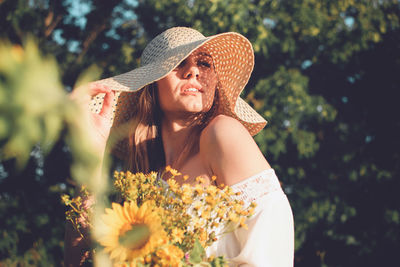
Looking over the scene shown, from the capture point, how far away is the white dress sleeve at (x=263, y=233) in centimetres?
110

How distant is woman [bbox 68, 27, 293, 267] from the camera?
118 cm

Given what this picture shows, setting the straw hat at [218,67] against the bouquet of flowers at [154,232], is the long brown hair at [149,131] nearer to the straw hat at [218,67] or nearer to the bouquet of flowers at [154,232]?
the straw hat at [218,67]

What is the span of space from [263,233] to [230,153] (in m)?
0.29

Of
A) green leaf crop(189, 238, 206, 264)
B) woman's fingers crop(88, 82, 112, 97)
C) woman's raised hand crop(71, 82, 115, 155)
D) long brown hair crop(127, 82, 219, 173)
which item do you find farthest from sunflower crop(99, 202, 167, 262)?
long brown hair crop(127, 82, 219, 173)

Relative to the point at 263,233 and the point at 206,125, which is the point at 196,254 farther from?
the point at 206,125

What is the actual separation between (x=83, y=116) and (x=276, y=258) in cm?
96

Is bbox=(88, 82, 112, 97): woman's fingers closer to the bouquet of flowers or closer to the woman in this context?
the woman

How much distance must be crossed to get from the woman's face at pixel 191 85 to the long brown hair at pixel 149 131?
0.36 feet

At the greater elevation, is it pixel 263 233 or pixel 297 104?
pixel 263 233

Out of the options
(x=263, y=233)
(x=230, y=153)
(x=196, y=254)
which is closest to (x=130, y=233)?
(x=196, y=254)

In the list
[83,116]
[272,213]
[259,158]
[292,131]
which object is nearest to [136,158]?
[259,158]

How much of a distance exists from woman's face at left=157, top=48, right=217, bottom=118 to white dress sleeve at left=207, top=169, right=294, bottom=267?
0.48m

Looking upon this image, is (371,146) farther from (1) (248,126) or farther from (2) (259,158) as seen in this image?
(2) (259,158)

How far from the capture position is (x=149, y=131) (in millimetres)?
1916
